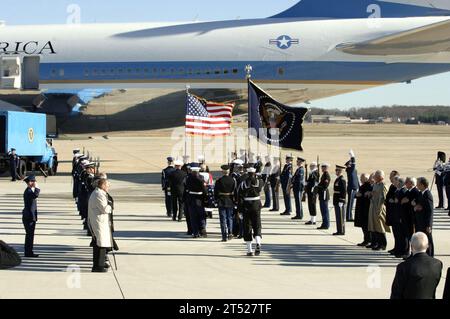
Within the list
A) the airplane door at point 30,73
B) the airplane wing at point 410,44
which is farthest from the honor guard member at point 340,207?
the airplane door at point 30,73

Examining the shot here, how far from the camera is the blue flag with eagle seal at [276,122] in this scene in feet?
68.5

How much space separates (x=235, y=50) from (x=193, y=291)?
24450 mm

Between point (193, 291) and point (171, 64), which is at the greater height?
point (171, 64)

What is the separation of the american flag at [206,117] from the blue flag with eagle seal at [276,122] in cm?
312

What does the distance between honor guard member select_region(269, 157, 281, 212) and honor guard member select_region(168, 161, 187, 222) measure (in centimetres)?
341

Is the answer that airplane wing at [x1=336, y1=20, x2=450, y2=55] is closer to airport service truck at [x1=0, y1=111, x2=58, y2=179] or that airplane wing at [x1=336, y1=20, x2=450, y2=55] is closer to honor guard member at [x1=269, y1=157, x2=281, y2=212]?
honor guard member at [x1=269, y1=157, x2=281, y2=212]

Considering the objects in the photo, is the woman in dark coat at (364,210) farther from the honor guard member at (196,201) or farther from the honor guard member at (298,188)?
the honor guard member at (298,188)

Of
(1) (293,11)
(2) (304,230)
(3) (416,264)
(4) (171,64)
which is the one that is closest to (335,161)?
(1) (293,11)

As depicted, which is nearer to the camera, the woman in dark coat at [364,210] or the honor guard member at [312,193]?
the woman in dark coat at [364,210]

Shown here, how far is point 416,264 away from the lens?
884 centimetres

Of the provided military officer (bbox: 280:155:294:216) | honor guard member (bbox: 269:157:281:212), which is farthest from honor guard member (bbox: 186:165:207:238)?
honor guard member (bbox: 269:157:281:212)

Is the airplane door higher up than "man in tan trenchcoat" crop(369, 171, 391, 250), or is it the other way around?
the airplane door

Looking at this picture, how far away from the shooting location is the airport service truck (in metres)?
32.9
